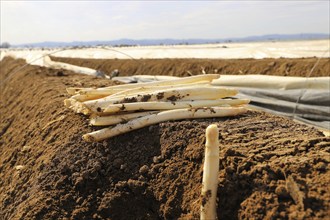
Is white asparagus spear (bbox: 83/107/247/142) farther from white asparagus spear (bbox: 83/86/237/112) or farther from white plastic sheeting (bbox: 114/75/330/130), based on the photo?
white plastic sheeting (bbox: 114/75/330/130)

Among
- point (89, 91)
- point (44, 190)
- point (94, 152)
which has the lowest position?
point (44, 190)

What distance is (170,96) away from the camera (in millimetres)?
3766

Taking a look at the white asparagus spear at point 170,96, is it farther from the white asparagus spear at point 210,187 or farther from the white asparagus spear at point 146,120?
the white asparagus spear at point 210,187

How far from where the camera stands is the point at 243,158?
2.64 m

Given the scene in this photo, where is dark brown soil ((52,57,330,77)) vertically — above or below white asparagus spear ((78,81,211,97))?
below

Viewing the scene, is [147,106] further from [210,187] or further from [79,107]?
[210,187]

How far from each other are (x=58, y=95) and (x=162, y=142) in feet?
10.0

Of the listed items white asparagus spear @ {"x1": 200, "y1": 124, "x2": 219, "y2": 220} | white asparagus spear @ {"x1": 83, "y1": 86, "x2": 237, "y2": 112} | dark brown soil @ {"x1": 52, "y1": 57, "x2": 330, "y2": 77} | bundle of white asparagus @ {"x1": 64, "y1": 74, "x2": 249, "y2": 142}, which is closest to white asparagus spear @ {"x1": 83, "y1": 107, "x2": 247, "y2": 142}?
bundle of white asparagus @ {"x1": 64, "y1": 74, "x2": 249, "y2": 142}

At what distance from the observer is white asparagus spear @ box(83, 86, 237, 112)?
12.0 feet

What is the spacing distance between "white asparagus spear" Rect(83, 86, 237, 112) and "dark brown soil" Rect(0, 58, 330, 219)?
1.00 ft

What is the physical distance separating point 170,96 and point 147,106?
286 mm

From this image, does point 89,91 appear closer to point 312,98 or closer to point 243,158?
point 243,158

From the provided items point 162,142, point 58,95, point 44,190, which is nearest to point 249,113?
point 162,142

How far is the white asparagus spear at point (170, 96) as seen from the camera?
12.0 ft
